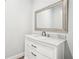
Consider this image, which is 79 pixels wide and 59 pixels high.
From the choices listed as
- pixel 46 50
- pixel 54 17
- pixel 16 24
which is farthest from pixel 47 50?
pixel 16 24

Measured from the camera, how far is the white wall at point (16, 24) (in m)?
2.16

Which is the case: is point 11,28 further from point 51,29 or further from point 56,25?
point 56,25

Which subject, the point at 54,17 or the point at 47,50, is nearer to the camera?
the point at 47,50

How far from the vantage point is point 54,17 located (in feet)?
5.85

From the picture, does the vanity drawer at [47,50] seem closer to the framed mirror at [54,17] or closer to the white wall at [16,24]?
the framed mirror at [54,17]

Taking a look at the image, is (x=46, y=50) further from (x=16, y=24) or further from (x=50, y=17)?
(x=16, y=24)

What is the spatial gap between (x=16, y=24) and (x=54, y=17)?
1.43 metres

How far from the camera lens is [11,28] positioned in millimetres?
2234

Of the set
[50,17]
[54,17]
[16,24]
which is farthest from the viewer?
[16,24]

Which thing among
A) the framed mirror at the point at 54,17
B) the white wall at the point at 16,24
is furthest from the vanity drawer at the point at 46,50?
the white wall at the point at 16,24

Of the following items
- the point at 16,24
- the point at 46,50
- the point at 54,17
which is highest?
the point at 54,17
